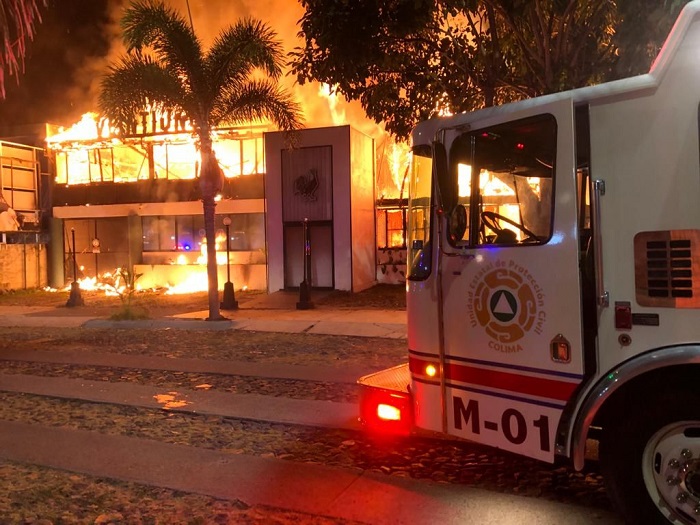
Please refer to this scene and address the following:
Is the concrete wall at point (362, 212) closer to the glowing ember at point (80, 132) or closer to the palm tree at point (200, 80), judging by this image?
the palm tree at point (200, 80)

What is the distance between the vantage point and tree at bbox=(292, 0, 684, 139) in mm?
8594

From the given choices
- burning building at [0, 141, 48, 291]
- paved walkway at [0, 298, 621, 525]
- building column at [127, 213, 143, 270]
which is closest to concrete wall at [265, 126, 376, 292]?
building column at [127, 213, 143, 270]

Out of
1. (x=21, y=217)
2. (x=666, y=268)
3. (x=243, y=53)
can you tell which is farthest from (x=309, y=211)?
(x=666, y=268)

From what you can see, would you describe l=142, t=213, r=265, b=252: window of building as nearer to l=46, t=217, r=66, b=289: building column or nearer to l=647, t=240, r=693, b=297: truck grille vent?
l=46, t=217, r=66, b=289: building column

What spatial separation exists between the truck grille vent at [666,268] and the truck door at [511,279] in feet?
1.11

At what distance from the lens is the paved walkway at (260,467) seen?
4105 millimetres

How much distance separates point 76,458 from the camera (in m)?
5.32

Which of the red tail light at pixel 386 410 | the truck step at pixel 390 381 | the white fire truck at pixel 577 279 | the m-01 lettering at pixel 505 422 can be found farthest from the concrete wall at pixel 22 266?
the m-01 lettering at pixel 505 422

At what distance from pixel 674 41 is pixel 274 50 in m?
12.0

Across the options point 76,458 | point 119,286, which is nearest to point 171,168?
point 119,286

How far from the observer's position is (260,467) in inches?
199

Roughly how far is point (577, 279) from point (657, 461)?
1.08 m

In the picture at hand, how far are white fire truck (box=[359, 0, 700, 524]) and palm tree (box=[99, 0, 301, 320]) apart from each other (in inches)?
423

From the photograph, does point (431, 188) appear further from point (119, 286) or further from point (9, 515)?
point (119, 286)
